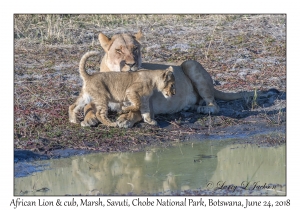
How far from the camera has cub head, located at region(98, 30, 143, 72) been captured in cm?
966

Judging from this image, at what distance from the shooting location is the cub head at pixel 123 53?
31.7 ft

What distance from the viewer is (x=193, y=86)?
10.7 m

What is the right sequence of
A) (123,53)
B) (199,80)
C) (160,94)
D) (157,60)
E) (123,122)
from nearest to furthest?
(123,122) → (123,53) → (160,94) → (199,80) → (157,60)

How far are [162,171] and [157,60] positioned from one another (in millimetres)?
5101

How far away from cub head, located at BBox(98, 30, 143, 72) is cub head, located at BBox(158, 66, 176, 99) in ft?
1.40

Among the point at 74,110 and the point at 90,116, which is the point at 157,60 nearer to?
the point at 74,110

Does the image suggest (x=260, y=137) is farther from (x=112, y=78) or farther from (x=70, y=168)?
(x=70, y=168)

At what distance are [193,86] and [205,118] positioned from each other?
0.78m

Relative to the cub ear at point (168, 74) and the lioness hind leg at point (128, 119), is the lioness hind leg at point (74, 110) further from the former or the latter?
the cub ear at point (168, 74)

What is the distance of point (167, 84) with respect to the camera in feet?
31.4

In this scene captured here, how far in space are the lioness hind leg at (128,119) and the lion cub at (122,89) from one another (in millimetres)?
69
